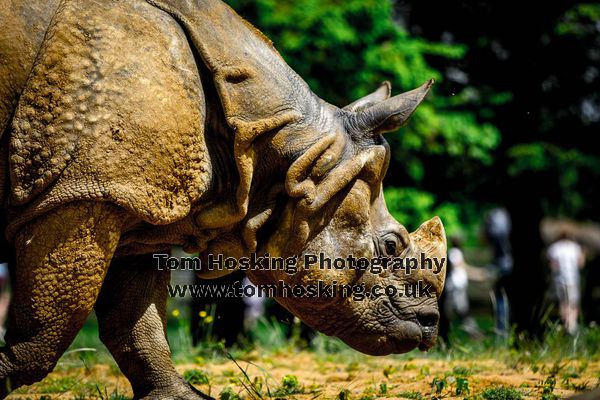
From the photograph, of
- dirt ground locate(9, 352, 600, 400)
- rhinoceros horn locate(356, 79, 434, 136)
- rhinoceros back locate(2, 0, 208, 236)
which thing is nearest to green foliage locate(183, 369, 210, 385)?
dirt ground locate(9, 352, 600, 400)

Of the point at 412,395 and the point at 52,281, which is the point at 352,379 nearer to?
the point at 412,395

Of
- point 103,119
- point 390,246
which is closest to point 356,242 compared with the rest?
point 390,246

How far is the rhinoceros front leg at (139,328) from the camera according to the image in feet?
15.7

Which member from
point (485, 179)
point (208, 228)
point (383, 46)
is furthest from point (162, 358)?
point (485, 179)

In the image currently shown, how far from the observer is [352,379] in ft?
20.0

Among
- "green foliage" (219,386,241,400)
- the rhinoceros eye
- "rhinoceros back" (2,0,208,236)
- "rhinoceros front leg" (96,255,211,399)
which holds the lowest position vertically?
"green foliage" (219,386,241,400)

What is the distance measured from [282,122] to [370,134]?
53 cm

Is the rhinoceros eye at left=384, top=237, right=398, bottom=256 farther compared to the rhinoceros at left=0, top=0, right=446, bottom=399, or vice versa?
the rhinoceros eye at left=384, top=237, right=398, bottom=256

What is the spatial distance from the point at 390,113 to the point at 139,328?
1.82m

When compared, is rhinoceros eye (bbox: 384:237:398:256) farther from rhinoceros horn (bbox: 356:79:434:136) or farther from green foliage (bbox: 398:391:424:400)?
green foliage (bbox: 398:391:424:400)

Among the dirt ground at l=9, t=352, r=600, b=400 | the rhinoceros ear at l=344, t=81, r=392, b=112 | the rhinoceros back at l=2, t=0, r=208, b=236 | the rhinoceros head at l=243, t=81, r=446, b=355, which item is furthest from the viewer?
the dirt ground at l=9, t=352, r=600, b=400

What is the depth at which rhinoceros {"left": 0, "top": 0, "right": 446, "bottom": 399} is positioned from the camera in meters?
3.89

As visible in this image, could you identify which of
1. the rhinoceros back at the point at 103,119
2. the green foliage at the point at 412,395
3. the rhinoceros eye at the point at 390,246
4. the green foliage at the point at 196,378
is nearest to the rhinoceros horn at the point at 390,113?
the rhinoceros eye at the point at 390,246

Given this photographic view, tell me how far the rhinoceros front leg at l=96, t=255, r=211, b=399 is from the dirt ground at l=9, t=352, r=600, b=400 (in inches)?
10.9
